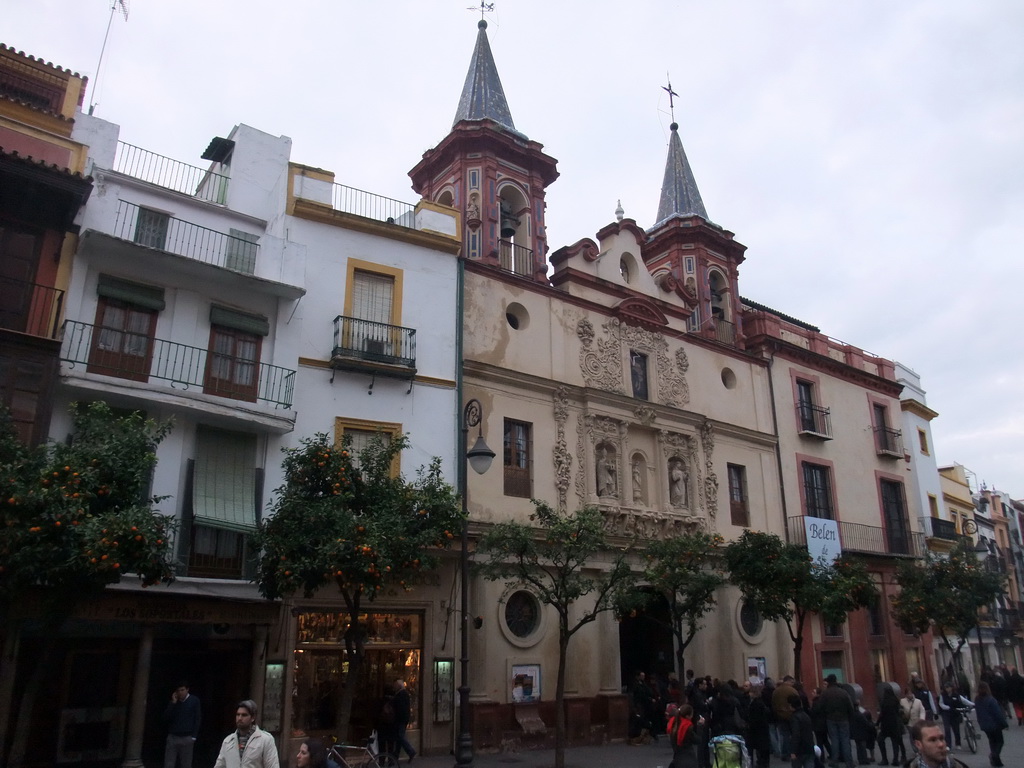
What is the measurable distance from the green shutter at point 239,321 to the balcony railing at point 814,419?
19.0 metres

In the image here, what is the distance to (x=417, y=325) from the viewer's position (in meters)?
20.1

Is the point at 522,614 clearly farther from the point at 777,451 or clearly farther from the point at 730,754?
the point at 777,451

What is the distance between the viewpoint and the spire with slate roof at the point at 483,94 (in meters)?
26.6

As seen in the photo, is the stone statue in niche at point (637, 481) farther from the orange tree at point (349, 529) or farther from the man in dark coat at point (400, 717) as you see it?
the man in dark coat at point (400, 717)

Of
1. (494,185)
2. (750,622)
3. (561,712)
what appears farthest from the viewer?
(750,622)

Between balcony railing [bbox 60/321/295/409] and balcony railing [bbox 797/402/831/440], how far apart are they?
18.7m

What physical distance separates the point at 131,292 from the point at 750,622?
62.6 feet

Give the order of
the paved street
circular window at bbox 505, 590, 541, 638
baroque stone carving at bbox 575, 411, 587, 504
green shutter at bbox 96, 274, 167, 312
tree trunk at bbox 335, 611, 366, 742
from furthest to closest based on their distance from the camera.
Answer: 1. baroque stone carving at bbox 575, 411, 587, 504
2. circular window at bbox 505, 590, 541, 638
3. the paved street
4. green shutter at bbox 96, 274, 167, 312
5. tree trunk at bbox 335, 611, 366, 742

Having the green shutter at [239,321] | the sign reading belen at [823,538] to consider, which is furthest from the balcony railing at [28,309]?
the sign reading belen at [823,538]

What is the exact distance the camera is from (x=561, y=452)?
71.8 feet

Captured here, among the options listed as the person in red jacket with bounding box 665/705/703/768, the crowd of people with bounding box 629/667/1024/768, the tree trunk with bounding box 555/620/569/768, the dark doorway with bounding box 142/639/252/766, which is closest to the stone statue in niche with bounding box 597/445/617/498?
the crowd of people with bounding box 629/667/1024/768

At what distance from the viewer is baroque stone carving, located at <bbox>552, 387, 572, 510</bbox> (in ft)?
71.0

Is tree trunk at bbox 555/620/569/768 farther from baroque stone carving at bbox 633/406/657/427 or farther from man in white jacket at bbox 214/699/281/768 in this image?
man in white jacket at bbox 214/699/281/768

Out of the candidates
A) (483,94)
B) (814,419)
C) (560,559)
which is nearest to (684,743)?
(560,559)
